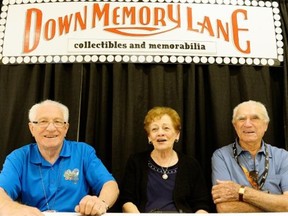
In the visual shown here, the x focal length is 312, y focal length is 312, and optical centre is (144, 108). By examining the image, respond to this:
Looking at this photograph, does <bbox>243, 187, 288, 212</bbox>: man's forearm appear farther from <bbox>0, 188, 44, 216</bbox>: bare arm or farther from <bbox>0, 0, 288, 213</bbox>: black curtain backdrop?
<bbox>0, 188, 44, 216</bbox>: bare arm

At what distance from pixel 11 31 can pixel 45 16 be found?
288 mm

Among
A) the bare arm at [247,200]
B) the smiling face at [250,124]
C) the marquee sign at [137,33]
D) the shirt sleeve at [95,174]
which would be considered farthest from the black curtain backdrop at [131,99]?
the bare arm at [247,200]

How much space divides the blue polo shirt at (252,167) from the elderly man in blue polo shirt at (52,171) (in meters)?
0.69

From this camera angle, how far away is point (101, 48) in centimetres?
238

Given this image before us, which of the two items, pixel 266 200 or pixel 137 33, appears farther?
pixel 137 33

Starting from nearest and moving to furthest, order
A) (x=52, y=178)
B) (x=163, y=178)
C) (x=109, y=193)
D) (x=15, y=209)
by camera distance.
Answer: (x=15, y=209) < (x=109, y=193) < (x=52, y=178) < (x=163, y=178)

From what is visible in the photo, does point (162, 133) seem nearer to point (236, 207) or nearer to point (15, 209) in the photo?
point (236, 207)

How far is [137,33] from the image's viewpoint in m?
2.40

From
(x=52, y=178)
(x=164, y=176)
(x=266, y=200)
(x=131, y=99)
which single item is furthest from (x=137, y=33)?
(x=266, y=200)

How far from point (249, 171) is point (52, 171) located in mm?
1213

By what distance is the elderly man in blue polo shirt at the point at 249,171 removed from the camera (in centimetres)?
178

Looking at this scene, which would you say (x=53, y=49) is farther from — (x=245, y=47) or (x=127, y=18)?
(x=245, y=47)

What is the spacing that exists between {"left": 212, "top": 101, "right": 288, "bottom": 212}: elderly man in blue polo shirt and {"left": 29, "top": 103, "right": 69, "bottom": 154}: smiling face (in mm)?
960

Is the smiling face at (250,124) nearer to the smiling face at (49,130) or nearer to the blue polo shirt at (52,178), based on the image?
the blue polo shirt at (52,178)
